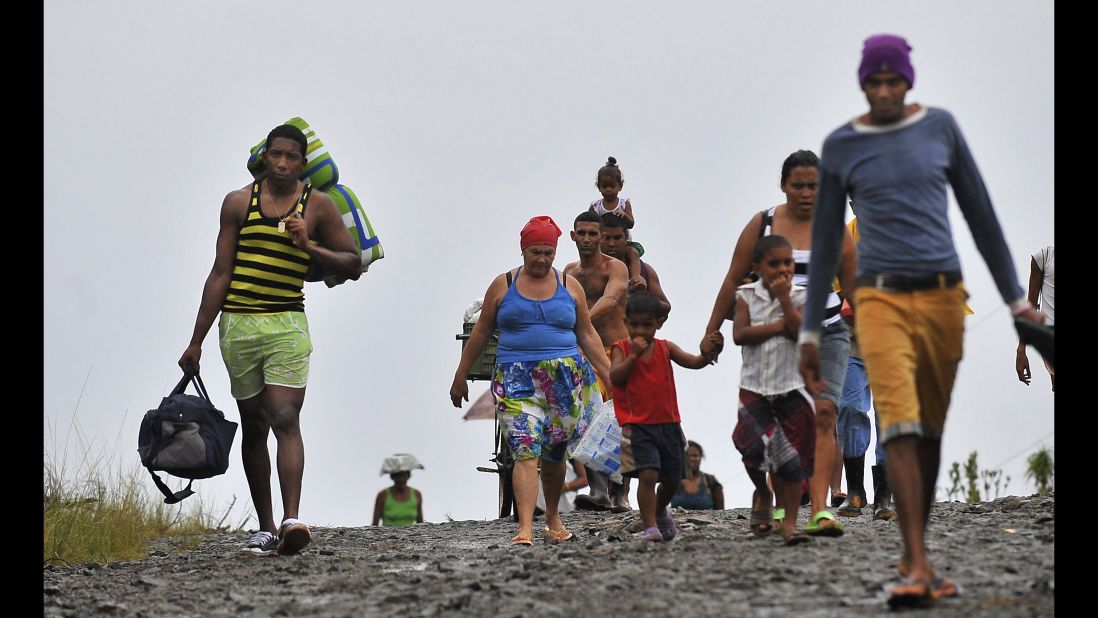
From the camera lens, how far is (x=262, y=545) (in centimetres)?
1070

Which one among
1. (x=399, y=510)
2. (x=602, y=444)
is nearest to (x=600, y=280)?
(x=602, y=444)

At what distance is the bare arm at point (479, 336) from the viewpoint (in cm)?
1072

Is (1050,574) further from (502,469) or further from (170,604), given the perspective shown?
(502,469)

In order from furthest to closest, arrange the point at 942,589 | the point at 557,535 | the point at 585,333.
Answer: the point at 585,333
the point at 557,535
the point at 942,589

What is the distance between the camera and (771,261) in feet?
29.8

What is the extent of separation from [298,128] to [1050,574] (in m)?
5.60

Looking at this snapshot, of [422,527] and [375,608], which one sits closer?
[375,608]

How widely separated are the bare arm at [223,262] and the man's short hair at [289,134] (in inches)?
16.2

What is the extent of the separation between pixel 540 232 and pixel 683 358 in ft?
5.04

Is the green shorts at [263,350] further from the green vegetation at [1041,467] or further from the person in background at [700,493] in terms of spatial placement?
the green vegetation at [1041,467]

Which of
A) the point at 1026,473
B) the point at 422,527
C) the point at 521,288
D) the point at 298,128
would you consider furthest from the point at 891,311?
the point at 1026,473

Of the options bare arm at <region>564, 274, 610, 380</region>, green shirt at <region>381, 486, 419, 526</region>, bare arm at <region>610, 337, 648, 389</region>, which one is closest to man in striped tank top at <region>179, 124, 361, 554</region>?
bare arm at <region>564, 274, 610, 380</region>

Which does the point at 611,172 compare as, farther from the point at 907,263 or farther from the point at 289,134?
the point at 907,263

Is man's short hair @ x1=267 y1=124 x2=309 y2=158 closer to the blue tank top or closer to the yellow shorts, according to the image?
the blue tank top
